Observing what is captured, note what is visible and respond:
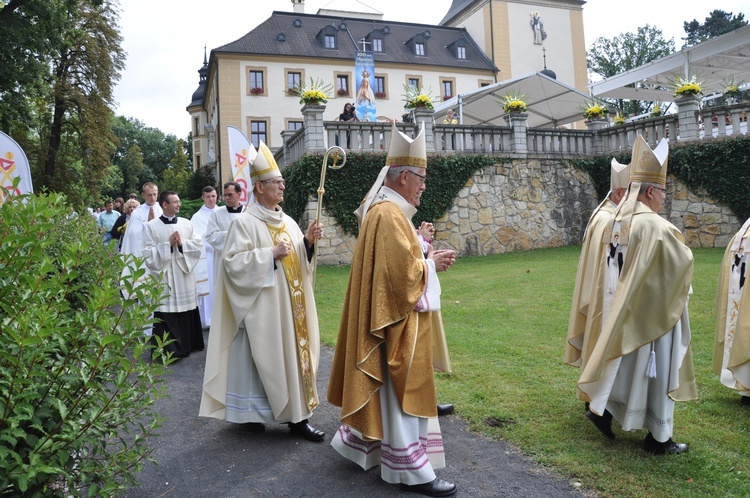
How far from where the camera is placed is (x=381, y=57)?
4000cm

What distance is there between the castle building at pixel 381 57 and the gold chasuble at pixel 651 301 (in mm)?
34353

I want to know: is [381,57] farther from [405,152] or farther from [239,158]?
[405,152]

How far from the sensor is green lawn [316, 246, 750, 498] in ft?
12.4

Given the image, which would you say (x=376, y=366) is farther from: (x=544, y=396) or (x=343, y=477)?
(x=544, y=396)

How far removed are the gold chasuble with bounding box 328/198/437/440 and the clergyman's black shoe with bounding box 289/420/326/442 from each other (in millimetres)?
1028

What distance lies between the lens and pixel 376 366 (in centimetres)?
363

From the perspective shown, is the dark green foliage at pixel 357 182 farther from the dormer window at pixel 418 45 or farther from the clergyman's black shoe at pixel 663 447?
the dormer window at pixel 418 45

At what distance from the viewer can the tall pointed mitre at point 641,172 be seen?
4.32 metres

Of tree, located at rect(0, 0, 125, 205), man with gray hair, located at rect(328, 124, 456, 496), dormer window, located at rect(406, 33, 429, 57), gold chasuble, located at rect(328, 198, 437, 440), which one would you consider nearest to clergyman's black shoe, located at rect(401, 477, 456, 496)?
man with gray hair, located at rect(328, 124, 456, 496)

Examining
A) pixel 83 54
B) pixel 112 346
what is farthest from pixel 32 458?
pixel 83 54

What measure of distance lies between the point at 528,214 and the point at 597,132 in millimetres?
3541

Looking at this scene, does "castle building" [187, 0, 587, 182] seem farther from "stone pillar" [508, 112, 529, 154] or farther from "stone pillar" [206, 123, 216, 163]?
"stone pillar" [508, 112, 529, 154]

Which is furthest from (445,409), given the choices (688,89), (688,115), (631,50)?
(631,50)

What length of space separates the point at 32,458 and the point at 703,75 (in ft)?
82.1
